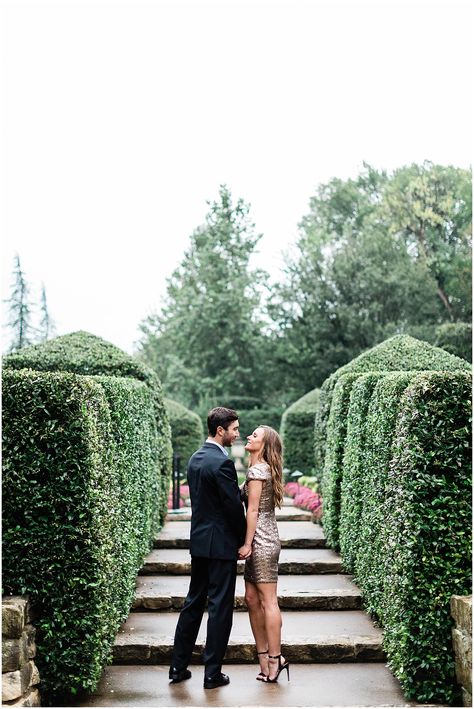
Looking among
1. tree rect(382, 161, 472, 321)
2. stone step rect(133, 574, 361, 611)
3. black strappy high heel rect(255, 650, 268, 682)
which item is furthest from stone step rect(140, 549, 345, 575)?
tree rect(382, 161, 472, 321)

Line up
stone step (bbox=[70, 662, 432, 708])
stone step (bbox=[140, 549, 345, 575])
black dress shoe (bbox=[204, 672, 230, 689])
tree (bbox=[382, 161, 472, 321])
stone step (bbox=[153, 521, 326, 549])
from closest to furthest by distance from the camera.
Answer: stone step (bbox=[70, 662, 432, 708]) → black dress shoe (bbox=[204, 672, 230, 689]) → stone step (bbox=[140, 549, 345, 575]) → stone step (bbox=[153, 521, 326, 549]) → tree (bbox=[382, 161, 472, 321])

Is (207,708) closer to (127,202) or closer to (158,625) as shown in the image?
(158,625)

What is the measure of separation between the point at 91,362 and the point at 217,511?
15.1 feet

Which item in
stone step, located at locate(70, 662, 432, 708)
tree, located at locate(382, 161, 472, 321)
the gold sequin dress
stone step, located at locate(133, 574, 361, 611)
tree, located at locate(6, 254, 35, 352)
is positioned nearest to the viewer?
stone step, located at locate(70, 662, 432, 708)

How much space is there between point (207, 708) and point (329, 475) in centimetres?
458

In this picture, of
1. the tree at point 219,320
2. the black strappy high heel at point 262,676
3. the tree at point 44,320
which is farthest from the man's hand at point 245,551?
the tree at point 44,320

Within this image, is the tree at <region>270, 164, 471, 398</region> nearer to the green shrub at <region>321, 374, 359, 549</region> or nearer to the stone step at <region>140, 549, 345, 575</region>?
the green shrub at <region>321, 374, 359, 549</region>

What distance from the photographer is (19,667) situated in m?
4.70

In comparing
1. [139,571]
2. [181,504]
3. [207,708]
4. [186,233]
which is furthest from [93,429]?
[186,233]

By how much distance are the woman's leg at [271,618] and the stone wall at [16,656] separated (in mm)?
1630

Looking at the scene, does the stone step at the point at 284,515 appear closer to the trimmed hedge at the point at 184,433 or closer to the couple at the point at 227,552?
the couple at the point at 227,552

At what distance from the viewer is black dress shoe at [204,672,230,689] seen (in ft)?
18.1

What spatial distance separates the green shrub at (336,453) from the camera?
8.87 metres

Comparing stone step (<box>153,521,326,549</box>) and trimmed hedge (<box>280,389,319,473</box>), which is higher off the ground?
trimmed hedge (<box>280,389,319,473</box>)
